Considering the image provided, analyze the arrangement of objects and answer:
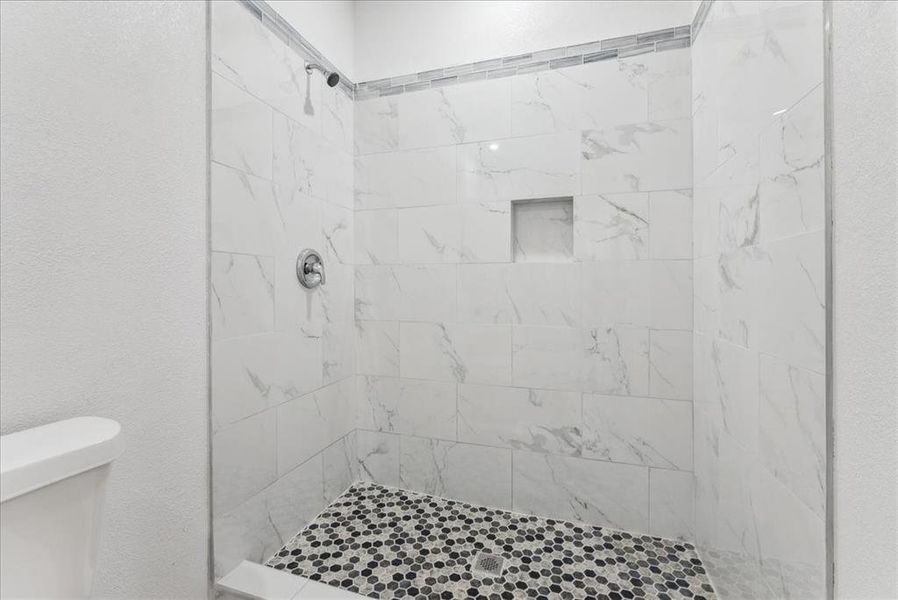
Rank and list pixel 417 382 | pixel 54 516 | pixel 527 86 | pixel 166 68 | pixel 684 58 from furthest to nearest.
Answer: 1. pixel 417 382
2. pixel 527 86
3. pixel 684 58
4. pixel 166 68
5. pixel 54 516

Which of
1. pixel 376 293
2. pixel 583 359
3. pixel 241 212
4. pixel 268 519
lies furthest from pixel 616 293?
pixel 268 519

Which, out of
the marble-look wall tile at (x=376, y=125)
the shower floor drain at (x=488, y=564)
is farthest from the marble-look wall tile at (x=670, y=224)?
the shower floor drain at (x=488, y=564)

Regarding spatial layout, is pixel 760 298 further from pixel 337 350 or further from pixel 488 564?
pixel 337 350

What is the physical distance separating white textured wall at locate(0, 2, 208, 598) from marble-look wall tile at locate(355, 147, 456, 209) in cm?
81

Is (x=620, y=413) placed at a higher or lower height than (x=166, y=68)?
lower

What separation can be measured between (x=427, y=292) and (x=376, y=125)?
85 cm

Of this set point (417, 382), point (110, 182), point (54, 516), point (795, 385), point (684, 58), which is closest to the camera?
point (54, 516)

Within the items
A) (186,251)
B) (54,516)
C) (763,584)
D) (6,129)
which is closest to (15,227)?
(6,129)

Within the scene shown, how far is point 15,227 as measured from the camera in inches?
29.4

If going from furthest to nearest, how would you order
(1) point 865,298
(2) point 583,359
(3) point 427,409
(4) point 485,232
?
(3) point 427,409, (4) point 485,232, (2) point 583,359, (1) point 865,298

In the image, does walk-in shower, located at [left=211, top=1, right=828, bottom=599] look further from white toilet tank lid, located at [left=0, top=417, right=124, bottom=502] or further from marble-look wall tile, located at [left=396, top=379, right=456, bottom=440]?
white toilet tank lid, located at [left=0, top=417, right=124, bottom=502]

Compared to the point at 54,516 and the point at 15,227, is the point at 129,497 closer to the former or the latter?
the point at 54,516

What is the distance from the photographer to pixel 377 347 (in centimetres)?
190

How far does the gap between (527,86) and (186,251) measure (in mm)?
1441
